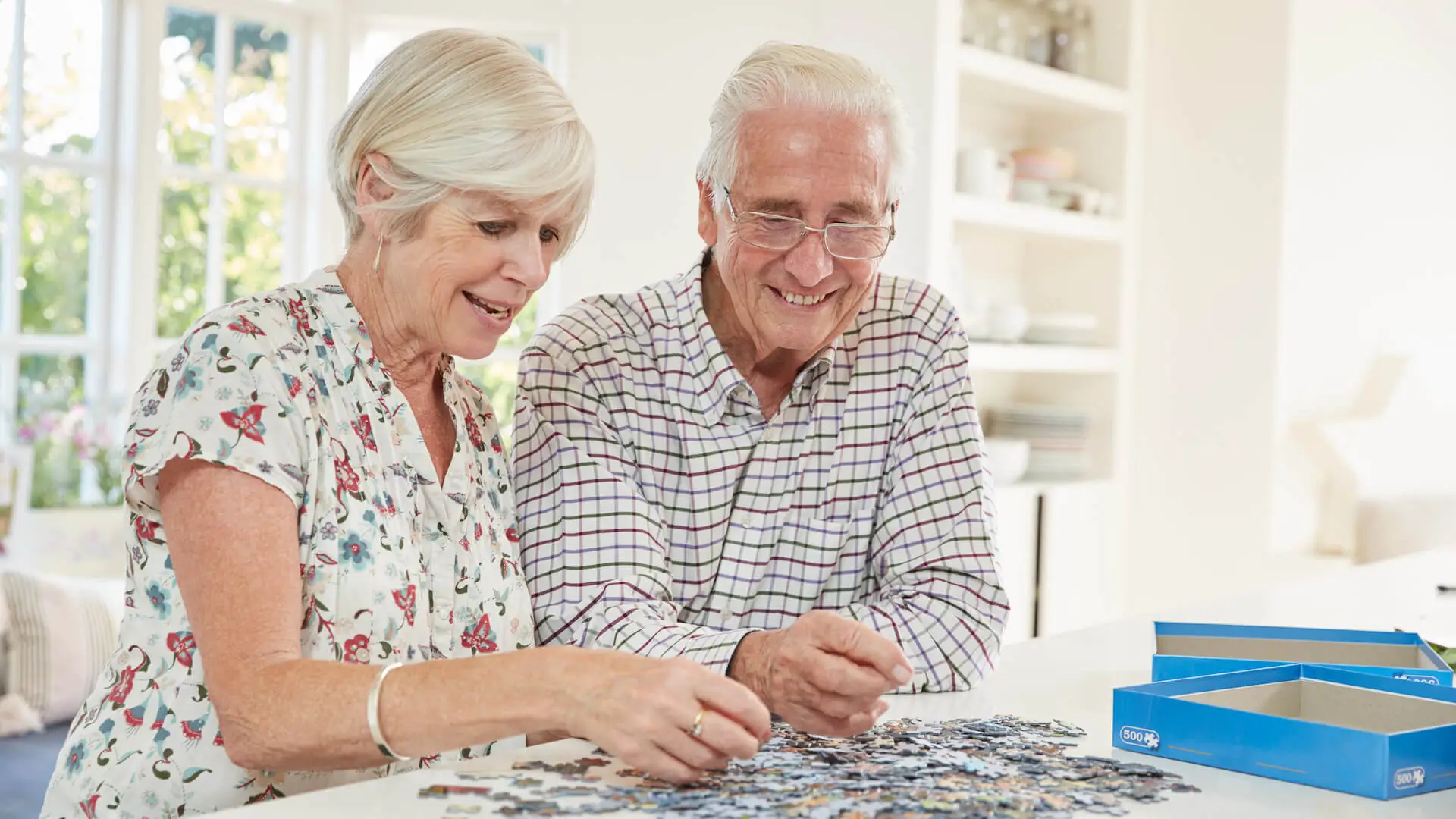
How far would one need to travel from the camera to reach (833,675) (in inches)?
52.0

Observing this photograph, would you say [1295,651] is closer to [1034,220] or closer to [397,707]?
[397,707]

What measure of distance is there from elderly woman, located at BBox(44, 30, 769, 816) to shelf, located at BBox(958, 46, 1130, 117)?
3.57 m

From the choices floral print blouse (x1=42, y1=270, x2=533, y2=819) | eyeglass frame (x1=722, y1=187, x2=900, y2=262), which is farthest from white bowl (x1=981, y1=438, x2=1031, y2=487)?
floral print blouse (x1=42, y1=270, x2=533, y2=819)

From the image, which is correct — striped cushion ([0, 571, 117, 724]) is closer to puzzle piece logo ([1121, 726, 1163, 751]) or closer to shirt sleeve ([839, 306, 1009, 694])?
shirt sleeve ([839, 306, 1009, 694])

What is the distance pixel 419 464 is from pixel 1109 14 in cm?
478

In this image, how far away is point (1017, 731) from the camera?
1.41m

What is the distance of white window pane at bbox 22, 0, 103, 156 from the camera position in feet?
15.0

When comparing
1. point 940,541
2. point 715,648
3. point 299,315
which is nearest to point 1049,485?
point 940,541

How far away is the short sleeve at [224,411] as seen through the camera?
1.33 m

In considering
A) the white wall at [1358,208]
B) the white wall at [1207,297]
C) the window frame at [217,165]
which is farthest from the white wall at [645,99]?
the white wall at [1358,208]

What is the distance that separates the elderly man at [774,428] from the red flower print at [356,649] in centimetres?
32

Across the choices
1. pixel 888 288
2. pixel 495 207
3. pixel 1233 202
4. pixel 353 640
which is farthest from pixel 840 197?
pixel 1233 202

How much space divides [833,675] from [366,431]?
0.59 m

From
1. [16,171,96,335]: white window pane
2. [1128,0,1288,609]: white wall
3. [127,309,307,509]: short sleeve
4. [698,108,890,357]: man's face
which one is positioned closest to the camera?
[127,309,307,509]: short sleeve
